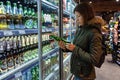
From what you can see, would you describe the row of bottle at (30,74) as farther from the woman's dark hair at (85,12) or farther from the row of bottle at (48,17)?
the woman's dark hair at (85,12)

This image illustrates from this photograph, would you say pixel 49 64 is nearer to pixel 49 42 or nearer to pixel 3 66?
pixel 49 42

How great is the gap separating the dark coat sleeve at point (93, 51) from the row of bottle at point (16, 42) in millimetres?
624

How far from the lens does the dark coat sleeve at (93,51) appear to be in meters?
2.01

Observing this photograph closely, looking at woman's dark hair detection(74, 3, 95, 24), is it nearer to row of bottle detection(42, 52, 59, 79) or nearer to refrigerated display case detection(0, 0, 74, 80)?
refrigerated display case detection(0, 0, 74, 80)

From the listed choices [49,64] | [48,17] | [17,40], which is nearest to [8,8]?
[17,40]

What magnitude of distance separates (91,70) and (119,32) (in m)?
6.40

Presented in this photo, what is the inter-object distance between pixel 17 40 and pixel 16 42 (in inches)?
1.2

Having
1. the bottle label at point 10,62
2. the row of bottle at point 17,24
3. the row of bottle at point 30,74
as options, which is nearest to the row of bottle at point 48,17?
the row of bottle at point 17,24

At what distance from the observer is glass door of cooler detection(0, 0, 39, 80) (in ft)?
5.77

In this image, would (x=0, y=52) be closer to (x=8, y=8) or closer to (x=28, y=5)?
(x=8, y=8)

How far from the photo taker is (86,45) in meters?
2.17

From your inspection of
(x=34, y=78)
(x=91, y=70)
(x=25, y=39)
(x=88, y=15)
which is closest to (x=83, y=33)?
(x=88, y=15)

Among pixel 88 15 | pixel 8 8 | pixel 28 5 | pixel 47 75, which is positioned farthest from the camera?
pixel 47 75

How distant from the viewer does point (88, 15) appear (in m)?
2.16
